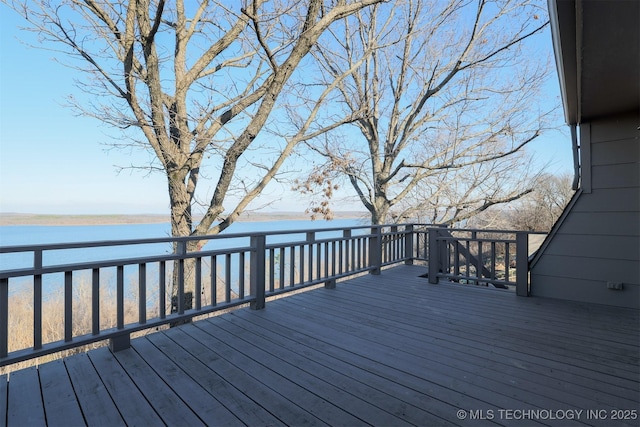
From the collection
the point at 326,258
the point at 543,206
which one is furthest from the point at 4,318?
the point at 543,206

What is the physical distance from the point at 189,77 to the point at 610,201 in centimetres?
640

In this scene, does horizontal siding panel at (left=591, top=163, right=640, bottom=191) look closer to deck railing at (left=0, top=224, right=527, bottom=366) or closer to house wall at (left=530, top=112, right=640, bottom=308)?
house wall at (left=530, top=112, right=640, bottom=308)

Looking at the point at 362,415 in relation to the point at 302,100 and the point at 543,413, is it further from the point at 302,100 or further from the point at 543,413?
the point at 302,100

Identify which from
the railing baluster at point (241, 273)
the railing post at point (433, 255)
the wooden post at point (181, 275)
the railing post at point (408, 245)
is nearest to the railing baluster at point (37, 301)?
the wooden post at point (181, 275)

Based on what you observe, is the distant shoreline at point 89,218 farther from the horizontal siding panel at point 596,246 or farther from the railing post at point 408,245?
the horizontal siding panel at point 596,246

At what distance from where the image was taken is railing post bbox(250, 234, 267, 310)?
337cm

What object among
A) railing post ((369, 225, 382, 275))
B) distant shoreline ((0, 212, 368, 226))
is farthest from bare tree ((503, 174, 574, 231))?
railing post ((369, 225, 382, 275))

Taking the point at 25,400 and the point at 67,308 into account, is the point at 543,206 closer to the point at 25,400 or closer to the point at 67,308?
the point at 67,308

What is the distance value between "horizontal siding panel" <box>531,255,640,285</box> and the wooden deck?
40 centimetres

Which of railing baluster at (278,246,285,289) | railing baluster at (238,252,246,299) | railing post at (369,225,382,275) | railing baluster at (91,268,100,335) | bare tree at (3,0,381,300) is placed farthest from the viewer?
railing post at (369,225,382,275)

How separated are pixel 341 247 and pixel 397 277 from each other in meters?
1.25

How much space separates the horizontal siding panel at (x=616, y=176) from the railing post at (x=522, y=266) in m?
0.94

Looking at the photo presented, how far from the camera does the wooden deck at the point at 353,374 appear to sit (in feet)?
5.33

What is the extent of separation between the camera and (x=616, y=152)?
3.47 m
